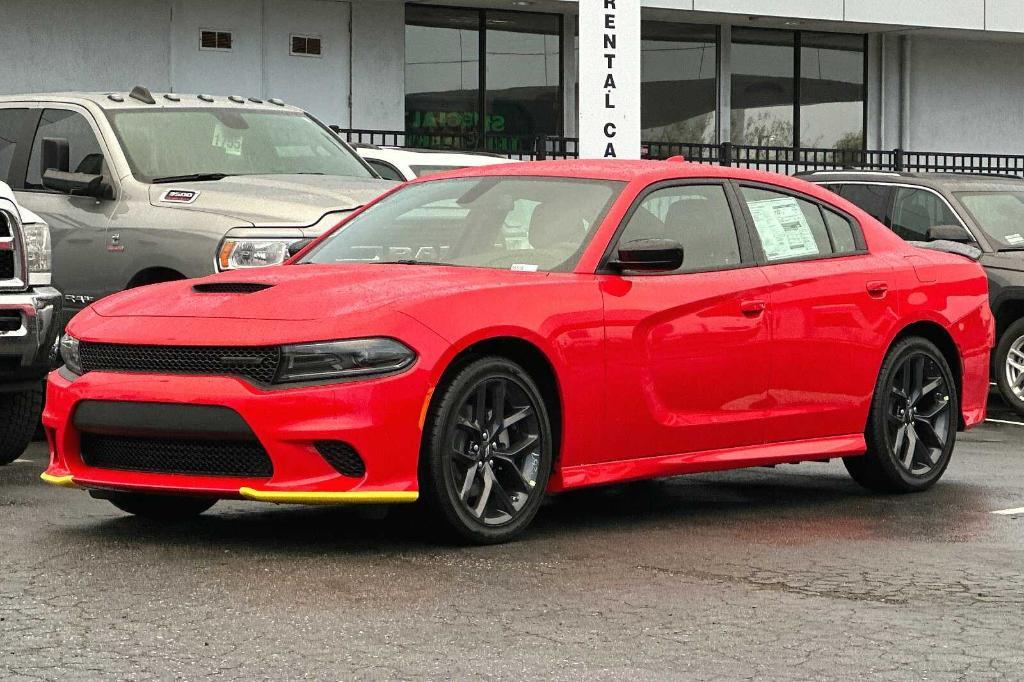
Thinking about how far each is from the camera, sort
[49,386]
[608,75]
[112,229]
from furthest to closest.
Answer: [608,75] → [112,229] → [49,386]

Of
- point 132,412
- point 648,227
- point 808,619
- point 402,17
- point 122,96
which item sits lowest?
point 808,619

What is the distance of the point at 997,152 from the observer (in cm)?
3291

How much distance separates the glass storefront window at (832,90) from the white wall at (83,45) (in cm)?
1112

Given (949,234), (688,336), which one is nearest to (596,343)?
(688,336)

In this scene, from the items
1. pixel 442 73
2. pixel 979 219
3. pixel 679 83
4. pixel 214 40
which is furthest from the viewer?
pixel 679 83

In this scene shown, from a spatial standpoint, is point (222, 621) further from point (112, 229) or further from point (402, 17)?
point (402, 17)

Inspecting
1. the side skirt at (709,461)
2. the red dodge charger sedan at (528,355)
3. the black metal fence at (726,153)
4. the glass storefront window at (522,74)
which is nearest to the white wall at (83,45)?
the black metal fence at (726,153)

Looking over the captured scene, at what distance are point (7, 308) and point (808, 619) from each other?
15.9ft

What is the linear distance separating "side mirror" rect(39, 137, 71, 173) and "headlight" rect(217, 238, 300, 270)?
5.12 feet

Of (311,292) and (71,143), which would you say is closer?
(311,292)

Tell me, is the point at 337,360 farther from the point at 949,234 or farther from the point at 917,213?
the point at 917,213

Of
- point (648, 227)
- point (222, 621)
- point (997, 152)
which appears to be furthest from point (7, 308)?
point (997, 152)

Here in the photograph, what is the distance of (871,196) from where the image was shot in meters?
15.5

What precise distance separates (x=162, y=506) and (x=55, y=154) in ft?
13.3
